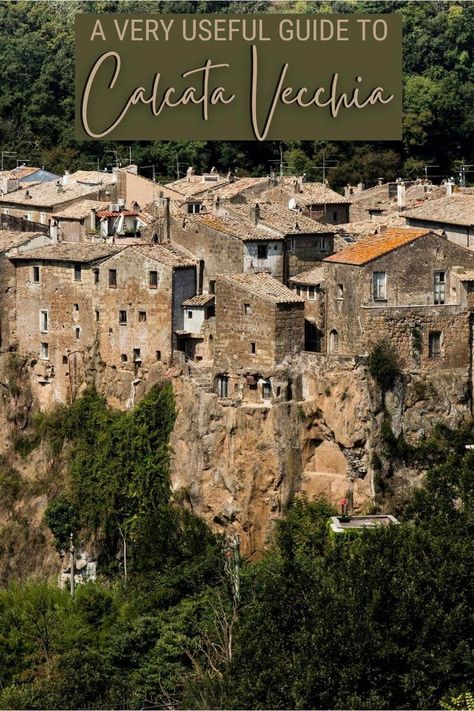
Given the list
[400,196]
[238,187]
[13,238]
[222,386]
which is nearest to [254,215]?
[222,386]

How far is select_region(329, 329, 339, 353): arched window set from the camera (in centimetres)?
5025

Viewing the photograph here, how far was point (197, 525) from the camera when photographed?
5050 centimetres

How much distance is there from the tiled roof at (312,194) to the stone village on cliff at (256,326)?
733 cm

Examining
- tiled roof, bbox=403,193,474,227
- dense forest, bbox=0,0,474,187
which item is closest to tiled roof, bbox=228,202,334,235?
tiled roof, bbox=403,193,474,227

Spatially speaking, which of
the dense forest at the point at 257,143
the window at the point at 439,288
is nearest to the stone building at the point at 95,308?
the window at the point at 439,288

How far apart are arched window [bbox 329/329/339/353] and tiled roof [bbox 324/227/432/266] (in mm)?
1814

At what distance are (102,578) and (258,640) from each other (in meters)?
14.6

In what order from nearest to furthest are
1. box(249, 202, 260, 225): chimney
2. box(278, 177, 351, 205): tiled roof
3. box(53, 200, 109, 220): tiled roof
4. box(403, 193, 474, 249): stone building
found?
box(249, 202, 260, 225): chimney < box(403, 193, 474, 249): stone building < box(53, 200, 109, 220): tiled roof < box(278, 177, 351, 205): tiled roof

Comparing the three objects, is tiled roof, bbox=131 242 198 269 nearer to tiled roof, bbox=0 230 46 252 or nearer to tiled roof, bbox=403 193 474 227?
tiled roof, bbox=0 230 46 252

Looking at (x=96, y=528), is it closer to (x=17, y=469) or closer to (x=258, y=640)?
(x=17, y=469)

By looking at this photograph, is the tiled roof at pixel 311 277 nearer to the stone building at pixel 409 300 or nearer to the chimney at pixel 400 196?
the stone building at pixel 409 300

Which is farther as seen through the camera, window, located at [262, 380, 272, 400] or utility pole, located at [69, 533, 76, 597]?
utility pole, located at [69, 533, 76, 597]

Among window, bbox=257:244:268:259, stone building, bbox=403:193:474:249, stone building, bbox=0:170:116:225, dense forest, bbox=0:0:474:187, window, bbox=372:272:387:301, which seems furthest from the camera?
dense forest, bbox=0:0:474:187

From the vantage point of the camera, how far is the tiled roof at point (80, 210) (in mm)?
64312
